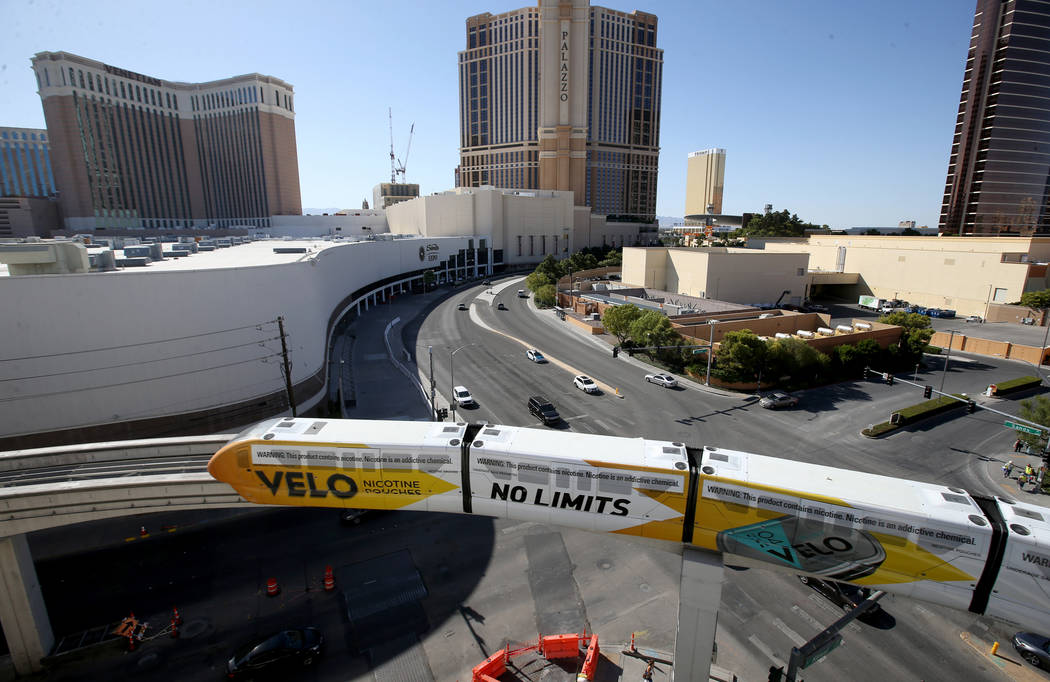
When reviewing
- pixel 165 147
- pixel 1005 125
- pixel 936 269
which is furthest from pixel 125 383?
pixel 1005 125

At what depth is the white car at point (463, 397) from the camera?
3700 cm

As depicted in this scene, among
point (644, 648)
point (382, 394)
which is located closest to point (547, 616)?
point (644, 648)

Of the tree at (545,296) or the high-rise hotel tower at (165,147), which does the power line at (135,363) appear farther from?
the high-rise hotel tower at (165,147)

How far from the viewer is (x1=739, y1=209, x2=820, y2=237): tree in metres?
132

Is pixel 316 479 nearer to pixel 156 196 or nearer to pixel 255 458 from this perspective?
pixel 255 458

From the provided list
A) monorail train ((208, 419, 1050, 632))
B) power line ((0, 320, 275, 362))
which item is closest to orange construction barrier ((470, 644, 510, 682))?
monorail train ((208, 419, 1050, 632))

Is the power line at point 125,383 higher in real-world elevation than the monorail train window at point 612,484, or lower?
lower

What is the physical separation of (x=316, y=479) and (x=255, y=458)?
6.08 feet

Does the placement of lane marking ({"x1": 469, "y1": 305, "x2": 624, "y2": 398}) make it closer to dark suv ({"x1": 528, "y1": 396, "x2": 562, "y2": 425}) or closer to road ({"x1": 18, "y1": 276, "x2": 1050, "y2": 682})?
dark suv ({"x1": 528, "y1": 396, "x2": 562, "y2": 425})

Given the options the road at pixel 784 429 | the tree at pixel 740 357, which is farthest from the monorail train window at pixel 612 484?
the tree at pixel 740 357

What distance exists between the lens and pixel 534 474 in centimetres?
1236

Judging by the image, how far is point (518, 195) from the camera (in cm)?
12306

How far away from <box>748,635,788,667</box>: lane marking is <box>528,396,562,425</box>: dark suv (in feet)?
62.4

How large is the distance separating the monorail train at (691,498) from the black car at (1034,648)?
8.96 metres
